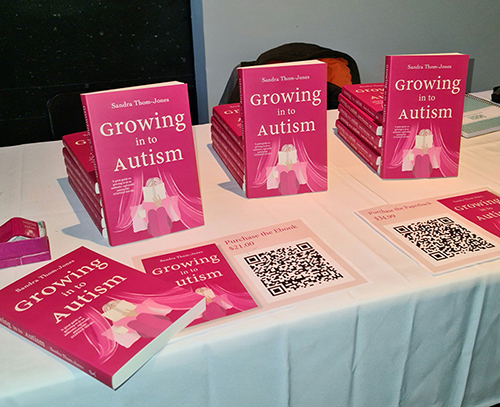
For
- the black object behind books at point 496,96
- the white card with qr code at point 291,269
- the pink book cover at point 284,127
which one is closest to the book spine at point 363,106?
the pink book cover at point 284,127

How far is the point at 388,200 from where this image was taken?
1.05 meters

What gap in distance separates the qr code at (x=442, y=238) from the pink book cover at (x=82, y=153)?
0.61 metres

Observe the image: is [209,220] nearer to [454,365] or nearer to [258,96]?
[258,96]

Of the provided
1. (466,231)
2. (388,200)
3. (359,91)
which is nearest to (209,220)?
(388,200)

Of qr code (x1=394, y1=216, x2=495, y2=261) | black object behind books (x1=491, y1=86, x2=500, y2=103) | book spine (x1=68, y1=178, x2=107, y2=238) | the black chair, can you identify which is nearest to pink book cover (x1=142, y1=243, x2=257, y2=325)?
book spine (x1=68, y1=178, x2=107, y2=238)

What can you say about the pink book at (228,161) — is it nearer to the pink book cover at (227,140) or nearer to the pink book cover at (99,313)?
the pink book cover at (227,140)

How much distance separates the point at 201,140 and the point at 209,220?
0.52 metres

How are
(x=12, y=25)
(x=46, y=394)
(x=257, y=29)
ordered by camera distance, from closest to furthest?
(x=46, y=394) → (x=12, y=25) → (x=257, y=29)

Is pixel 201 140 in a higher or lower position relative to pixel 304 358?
higher

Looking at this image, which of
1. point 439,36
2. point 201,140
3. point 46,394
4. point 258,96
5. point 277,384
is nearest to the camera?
point 46,394

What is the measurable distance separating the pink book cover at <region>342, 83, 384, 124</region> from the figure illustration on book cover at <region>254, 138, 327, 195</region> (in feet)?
0.72

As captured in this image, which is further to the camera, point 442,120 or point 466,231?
point 442,120

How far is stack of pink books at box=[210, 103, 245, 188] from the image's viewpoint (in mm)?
1115

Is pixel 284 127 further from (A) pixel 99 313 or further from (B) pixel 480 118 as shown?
(B) pixel 480 118
